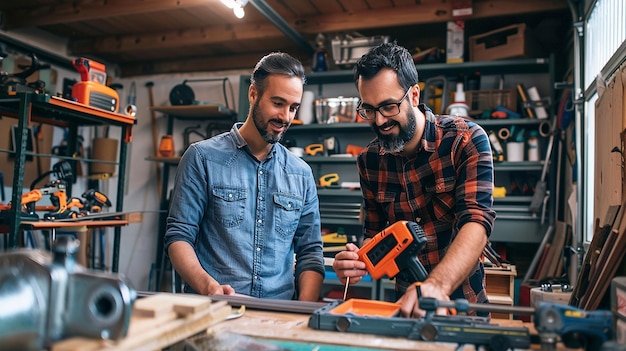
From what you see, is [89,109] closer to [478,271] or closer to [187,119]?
[187,119]

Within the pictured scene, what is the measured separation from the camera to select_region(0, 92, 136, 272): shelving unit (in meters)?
2.84

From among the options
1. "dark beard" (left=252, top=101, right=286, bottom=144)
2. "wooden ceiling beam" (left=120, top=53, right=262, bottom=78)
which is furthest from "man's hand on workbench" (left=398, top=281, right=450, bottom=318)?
"wooden ceiling beam" (left=120, top=53, right=262, bottom=78)

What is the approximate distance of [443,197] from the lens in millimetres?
1624

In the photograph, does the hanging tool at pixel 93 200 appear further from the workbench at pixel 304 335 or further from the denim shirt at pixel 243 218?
the workbench at pixel 304 335

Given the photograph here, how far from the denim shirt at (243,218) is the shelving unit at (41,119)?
1555mm

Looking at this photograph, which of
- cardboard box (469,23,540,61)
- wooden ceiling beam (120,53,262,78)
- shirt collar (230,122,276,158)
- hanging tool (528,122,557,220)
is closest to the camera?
shirt collar (230,122,276,158)

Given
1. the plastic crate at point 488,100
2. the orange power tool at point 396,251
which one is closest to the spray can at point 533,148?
the plastic crate at point 488,100

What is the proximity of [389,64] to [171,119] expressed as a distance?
4202mm

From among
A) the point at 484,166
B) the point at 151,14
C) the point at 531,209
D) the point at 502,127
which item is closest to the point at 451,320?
the point at 484,166

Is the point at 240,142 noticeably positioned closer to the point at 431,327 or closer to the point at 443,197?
the point at 443,197

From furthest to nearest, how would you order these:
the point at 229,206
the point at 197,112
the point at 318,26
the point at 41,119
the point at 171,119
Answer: the point at 171,119, the point at 197,112, the point at 318,26, the point at 41,119, the point at 229,206

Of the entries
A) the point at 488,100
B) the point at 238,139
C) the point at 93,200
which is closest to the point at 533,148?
the point at 488,100

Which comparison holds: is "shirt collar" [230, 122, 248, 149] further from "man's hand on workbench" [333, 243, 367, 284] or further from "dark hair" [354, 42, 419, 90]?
"man's hand on workbench" [333, 243, 367, 284]

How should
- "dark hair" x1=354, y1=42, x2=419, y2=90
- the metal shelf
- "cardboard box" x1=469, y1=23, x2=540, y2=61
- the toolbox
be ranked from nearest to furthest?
the toolbox → "dark hair" x1=354, y1=42, x2=419, y2=90 → "cardboard box" x1=469, y1=23, x2=540, y2=61 → the metal shelf
